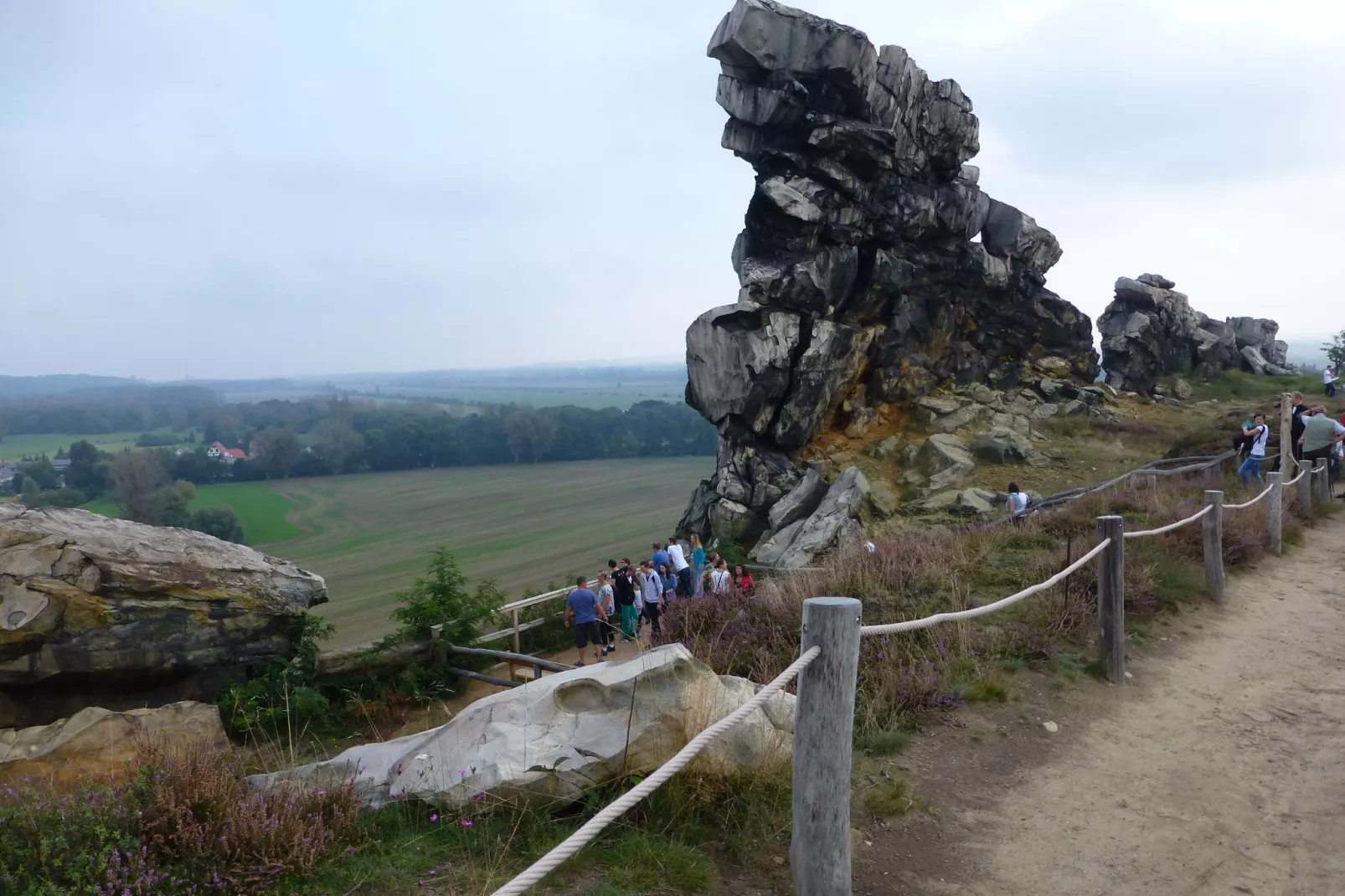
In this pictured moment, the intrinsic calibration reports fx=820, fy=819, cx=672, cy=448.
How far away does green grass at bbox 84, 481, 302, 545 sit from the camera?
68000 millimetres

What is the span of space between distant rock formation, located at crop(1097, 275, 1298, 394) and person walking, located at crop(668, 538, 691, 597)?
90.5ft

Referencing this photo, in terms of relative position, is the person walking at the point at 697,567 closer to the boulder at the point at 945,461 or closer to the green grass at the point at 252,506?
the boulder at the point at 945,461

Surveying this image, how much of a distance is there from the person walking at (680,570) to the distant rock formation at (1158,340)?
90.5 ft

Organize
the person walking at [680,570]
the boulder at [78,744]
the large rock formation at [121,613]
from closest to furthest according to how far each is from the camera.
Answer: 1. the boulder at [78,744]
2. the large rock formation at [121,613]
3. the person walking at [680,570]

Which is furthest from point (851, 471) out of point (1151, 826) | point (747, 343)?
point (1151, 826)

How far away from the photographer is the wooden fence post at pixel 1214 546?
333 inches

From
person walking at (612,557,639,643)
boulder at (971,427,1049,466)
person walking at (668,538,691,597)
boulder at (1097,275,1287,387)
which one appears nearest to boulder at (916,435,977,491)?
boulder at (971,427,1049,466)

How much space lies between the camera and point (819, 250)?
1009 inches

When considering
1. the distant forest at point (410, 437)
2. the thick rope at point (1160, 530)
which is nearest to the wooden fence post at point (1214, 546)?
the thick rope at point (1160, 530)

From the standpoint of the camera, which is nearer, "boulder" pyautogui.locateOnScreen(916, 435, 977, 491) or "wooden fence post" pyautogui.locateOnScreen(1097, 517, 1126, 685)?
"wooden fence post" pyautogui.locateOnScreen(1097, 517, 1126, 685)

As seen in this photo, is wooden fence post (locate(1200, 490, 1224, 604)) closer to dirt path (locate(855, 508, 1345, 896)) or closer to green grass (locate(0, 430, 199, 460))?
dirt path (locate(855, 508, 1345, 896))

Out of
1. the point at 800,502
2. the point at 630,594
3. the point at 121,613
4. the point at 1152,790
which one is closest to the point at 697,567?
the point at 630,594

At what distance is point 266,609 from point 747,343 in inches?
639

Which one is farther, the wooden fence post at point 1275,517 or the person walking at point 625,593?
the person walking at point 625,593
